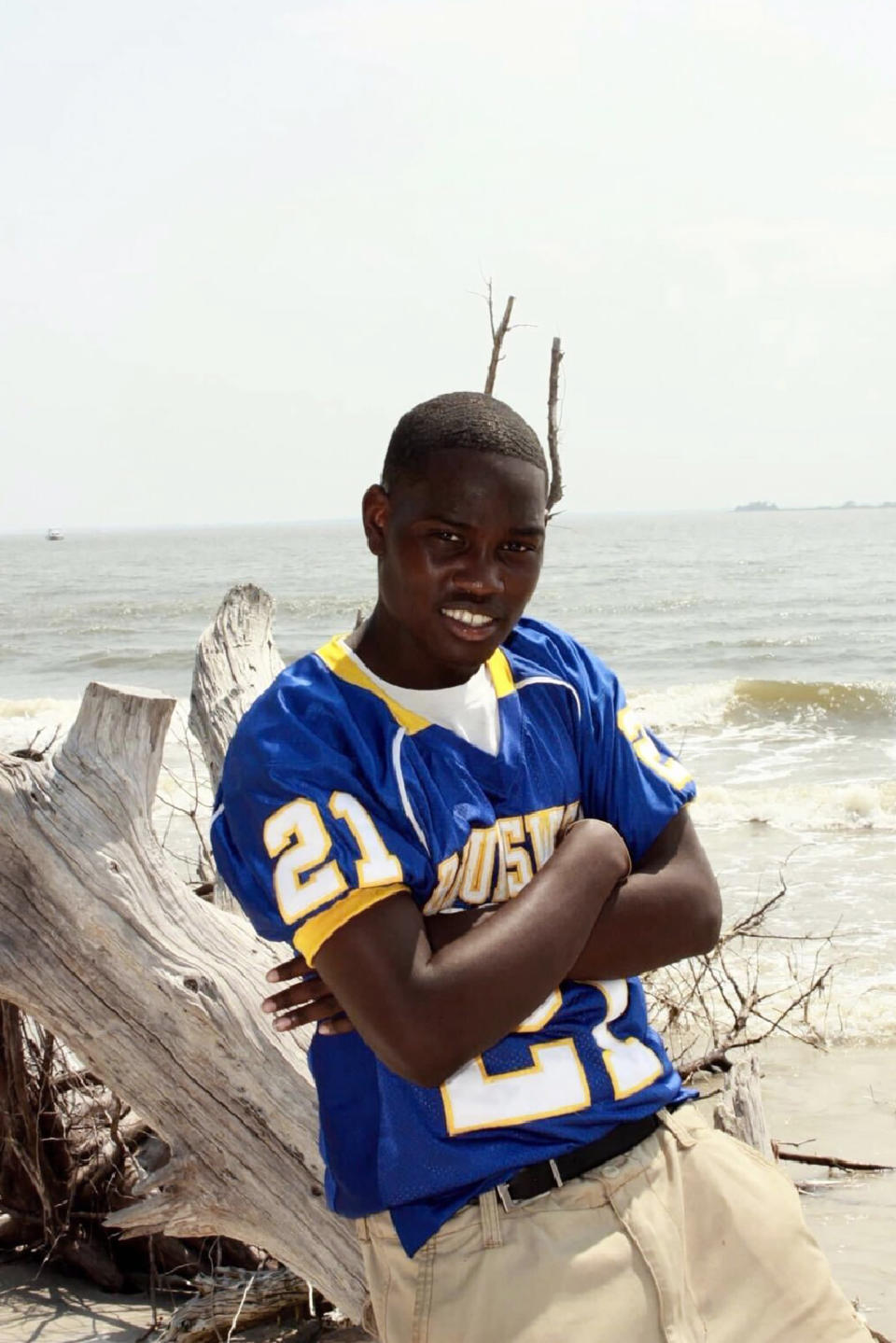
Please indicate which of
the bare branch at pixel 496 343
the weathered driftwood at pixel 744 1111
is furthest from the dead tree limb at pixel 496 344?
the weathered driftwood at pixel 744 1111

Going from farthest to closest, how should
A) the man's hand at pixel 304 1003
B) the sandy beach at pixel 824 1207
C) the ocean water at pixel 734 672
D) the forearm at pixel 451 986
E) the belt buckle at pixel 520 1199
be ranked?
the ocean water at pixel 734 672 → the sandy beach at pixel 824 1207 → the man's hand at pixel 304 1003 → the belt buckle at pixel 520 1199 → the forearm at pixel 451 986

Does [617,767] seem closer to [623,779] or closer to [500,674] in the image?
[623,779]

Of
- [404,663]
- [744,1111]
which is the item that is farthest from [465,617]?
[744,1111]

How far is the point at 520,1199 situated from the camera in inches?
65.7

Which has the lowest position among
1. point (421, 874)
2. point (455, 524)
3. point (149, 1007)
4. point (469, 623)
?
point (149, 1007)

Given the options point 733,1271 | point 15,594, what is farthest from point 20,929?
point 15,594

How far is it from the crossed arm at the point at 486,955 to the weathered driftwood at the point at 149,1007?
2.47 feet

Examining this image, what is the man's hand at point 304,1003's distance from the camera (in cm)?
177

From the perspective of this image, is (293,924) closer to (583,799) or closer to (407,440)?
(583,799)

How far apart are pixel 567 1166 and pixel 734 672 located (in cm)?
1889

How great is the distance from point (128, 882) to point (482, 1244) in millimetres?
1145

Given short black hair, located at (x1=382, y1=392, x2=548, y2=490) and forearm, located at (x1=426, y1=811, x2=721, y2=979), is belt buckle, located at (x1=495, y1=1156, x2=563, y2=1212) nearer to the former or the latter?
forearm, located at (x1=426, y1=811, x2=721, y2=979)

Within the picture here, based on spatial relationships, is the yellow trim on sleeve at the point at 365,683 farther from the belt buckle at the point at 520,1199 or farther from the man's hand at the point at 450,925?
the belt buckle at the point at 520,1199

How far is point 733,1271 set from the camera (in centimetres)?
173
